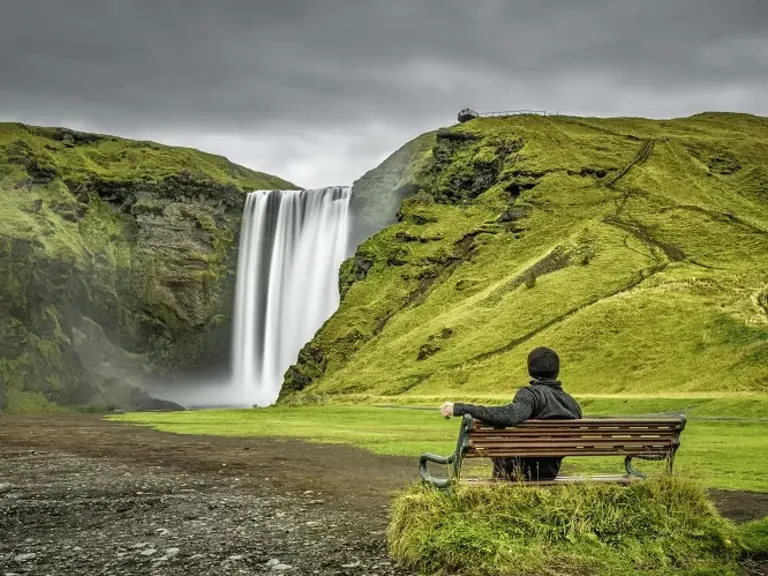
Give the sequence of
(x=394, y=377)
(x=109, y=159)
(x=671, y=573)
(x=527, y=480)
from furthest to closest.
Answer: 1. (x=109, y=159)
2. (x=394, y=377)
3. (x=527, y=480)
4. (x=671, y=573)

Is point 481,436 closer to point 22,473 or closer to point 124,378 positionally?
point 22,473

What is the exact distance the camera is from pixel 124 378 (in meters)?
122

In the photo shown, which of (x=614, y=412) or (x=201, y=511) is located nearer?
(x=201, y=511)

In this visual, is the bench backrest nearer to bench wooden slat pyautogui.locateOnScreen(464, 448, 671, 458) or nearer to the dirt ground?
bench wooden slat pyautogui.locateOnScreen(464, 448, 671, 458)

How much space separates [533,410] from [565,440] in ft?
2.14

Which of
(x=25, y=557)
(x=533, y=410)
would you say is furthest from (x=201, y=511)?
(x=533, y=410)

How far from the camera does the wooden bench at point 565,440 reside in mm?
9273

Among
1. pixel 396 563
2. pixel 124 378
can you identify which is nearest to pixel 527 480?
pixel 396 563

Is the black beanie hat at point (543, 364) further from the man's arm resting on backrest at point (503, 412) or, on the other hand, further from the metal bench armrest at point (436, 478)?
the metal bench armrest at point (436, 478)

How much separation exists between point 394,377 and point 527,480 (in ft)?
244

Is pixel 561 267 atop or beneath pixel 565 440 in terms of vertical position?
atop

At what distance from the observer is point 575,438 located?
969cm

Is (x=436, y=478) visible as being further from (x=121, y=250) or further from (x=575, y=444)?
(x=121, y=250)

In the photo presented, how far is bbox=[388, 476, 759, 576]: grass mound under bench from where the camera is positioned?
8.59m
